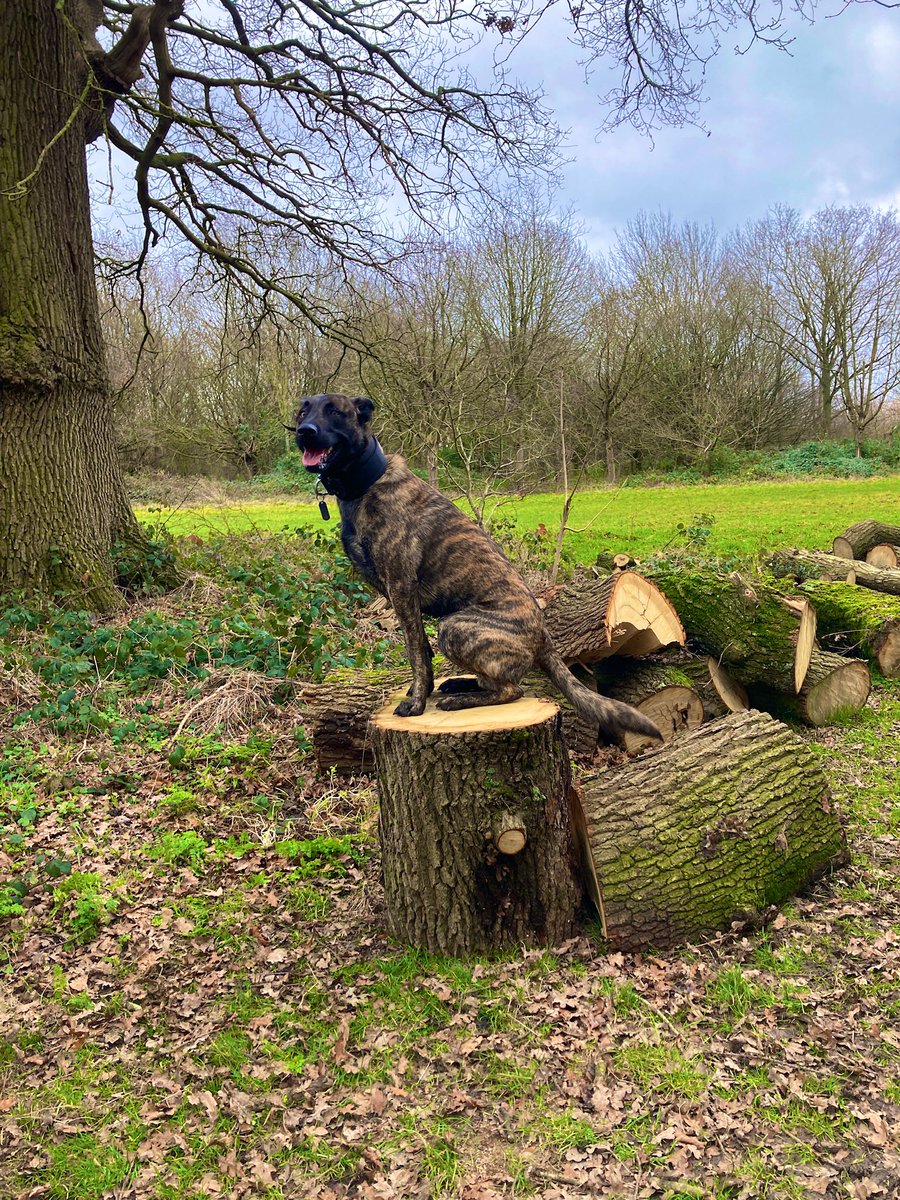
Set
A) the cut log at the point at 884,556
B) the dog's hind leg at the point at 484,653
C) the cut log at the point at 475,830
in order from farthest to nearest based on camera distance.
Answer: the cut log at the point at 884,556
the dog's hind leg at the point at 484,653
the cut log at the point at 475,830

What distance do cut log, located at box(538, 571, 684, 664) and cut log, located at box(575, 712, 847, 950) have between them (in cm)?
141

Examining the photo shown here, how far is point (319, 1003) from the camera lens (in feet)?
11.5

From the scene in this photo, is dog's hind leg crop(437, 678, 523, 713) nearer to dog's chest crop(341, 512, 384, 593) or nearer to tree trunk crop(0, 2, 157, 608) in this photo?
dog's chest crop(341, 512, 384, 593)

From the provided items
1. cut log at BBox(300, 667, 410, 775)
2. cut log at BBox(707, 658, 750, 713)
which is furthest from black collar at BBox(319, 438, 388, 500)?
cut log at BBox(707, 658, 750, 713)

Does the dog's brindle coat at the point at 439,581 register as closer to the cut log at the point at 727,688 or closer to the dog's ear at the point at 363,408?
the dog's ear at the point at 363,408

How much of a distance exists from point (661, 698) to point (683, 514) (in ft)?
44.3

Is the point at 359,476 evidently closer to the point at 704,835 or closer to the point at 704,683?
the point at 704,835

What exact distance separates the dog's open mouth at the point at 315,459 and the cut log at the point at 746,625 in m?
3.80

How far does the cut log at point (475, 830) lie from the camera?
3.61m

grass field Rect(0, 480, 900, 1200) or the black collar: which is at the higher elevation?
the black collar

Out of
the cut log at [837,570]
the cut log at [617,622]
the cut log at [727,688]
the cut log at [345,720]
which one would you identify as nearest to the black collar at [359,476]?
the cut log at [345,720]

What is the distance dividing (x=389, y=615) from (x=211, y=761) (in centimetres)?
302

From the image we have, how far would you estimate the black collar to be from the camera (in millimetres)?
3930

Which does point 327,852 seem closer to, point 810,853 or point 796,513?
point 810,853
